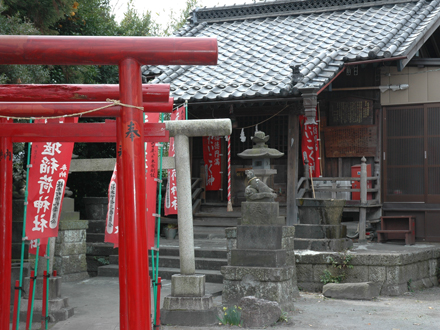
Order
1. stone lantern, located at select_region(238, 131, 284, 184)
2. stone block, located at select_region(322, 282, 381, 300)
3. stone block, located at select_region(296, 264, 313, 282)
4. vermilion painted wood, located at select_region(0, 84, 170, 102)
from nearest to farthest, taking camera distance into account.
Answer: vermilion painted wood, located at select_region(0, 84, 170, 102) → stone block, located at select_region(322, 282, 381, 300) → stone lantern, located at select_region(238, 131, 284, 184) → stone block, located at select_region(296, 264, 313, 282)

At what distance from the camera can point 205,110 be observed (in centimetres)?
1408

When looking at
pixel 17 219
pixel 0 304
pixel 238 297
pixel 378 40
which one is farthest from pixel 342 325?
pixel 378 40

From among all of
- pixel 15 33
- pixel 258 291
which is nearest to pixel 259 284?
pixel 258 291

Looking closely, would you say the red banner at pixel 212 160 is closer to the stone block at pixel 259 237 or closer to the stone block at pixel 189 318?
the stone block at pixel 259 237

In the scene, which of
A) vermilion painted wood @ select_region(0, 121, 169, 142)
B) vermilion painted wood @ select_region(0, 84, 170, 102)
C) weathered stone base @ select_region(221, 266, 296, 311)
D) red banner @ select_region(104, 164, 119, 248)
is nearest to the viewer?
vermilion painted wood @ select_region(0, 84, 170, 102)

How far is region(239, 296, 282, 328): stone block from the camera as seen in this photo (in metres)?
7.63

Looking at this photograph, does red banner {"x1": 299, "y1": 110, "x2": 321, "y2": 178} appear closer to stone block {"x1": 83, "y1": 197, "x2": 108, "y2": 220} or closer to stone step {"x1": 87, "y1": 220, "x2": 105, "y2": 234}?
stone block {"x1": 83, "y1": 197, "x2": 108, "y2": 220}

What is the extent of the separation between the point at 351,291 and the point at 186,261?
332cm

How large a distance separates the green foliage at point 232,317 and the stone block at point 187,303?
0.91 ft

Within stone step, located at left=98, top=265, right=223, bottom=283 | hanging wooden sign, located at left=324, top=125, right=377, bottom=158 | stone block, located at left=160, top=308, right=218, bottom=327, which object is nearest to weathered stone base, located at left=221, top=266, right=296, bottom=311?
stone block, located at left=160, top=308, right=218, bottom=327

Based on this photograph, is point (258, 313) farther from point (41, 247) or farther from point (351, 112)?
point (351, 112)

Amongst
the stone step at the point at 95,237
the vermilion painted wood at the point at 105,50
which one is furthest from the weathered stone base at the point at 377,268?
the vermilion painted wood at the point at 105,50

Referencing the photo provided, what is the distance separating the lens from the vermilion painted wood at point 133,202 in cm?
411

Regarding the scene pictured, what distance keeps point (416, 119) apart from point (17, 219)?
9.47 meters
